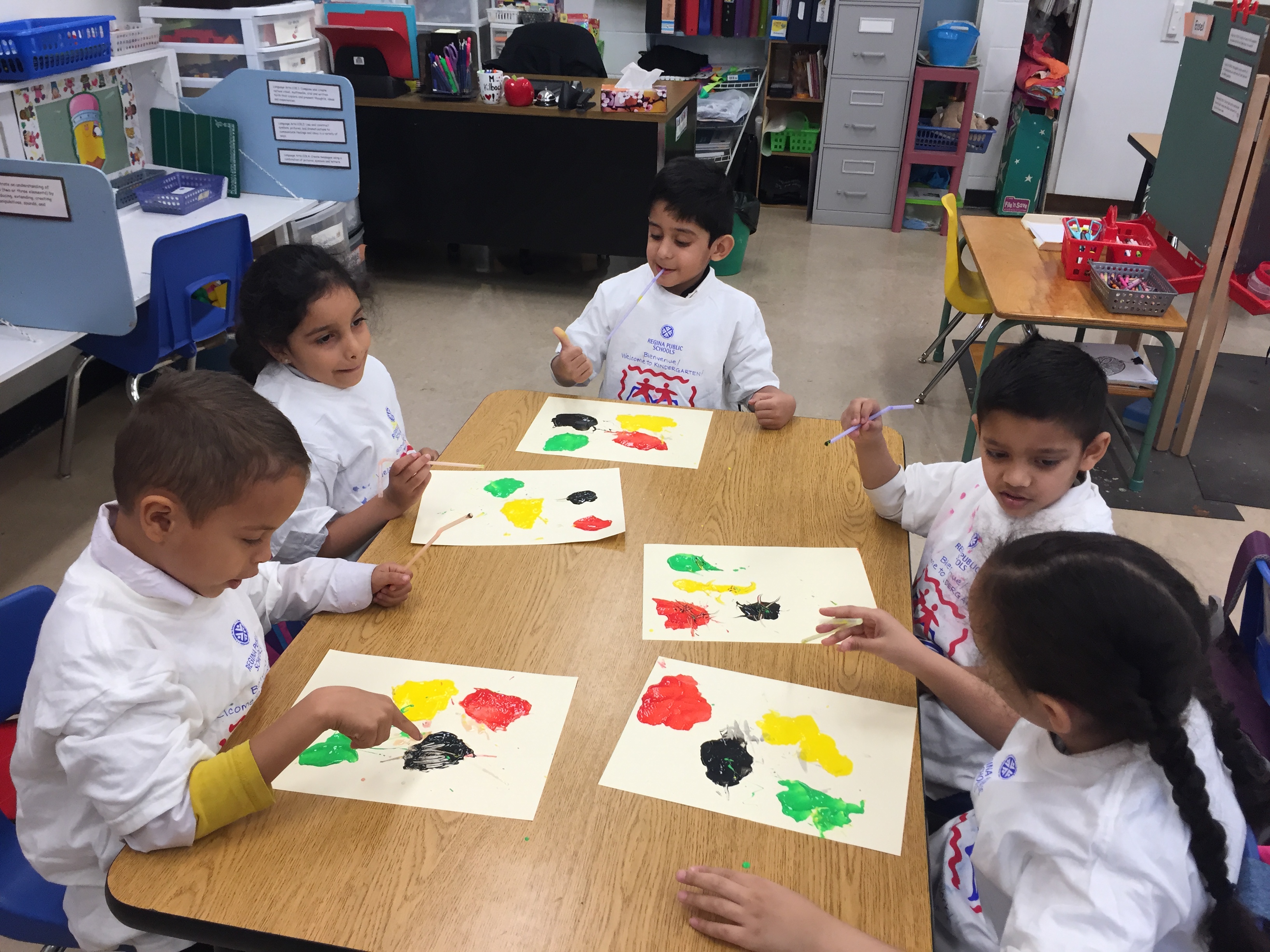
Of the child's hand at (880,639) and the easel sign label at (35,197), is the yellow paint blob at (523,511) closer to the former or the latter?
the child's hand at (880,639)

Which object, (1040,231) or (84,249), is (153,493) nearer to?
(84,249)

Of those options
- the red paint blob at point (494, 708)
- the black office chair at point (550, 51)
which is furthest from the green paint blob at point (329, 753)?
the black office chair at point (550, 51)

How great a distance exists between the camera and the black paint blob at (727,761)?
0.95 metres

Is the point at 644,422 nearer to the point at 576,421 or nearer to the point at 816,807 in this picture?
the point at 576,421

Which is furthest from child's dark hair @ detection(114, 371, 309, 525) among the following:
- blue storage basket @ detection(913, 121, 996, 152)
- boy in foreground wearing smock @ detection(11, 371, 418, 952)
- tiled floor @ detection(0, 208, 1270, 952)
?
blue storage basket @ detection(913, 121, 996, 152)

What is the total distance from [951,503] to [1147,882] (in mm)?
714

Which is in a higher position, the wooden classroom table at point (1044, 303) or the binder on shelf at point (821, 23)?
the binder on shelf at point (821, 23)

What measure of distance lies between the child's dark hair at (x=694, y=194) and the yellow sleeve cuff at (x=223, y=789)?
132cm

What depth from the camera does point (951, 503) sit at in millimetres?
1395

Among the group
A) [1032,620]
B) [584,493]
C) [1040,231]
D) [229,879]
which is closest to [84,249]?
[584,493]

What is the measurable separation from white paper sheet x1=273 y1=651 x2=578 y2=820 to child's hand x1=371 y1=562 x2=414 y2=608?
9 cm

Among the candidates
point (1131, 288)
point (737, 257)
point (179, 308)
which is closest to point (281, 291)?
point (179, 308)

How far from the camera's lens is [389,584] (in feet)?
3.83

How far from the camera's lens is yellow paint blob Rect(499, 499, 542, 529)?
1.36m
